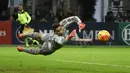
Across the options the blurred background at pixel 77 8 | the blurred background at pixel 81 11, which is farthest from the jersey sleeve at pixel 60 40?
the blurred background at pixel 77 8

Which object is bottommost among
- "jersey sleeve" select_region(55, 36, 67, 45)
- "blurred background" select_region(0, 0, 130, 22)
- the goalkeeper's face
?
"jersey sleeve" select_region(55, 36, 67, 45)

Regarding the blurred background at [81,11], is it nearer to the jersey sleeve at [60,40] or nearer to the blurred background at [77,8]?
the blurred background at [77,8]

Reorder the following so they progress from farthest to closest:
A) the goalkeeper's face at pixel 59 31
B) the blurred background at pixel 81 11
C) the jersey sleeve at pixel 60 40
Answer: the blurred background at pixel 81 11
the goalkeeper's face at pixel 59 31
the jersey sleeve at pixel 60 40

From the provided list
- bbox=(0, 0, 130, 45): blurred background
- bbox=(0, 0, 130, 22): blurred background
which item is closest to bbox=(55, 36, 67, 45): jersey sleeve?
bbox=(0, 0, 130, 45): blurred background

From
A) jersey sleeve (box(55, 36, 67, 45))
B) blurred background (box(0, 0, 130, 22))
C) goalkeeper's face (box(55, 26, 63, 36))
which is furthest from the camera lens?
blurred background (box(0, 0, 130, 22))

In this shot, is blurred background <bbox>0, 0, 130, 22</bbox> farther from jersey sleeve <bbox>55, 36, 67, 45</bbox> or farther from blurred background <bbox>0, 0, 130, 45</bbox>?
jersey sleeve <bbox>55, 36, 67, 45</bbox>

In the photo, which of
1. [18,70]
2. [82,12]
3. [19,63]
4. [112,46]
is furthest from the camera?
[82,12]

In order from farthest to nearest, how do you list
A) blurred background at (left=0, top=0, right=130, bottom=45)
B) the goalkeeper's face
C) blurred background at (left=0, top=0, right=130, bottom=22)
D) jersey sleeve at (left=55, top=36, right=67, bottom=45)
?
blurred background at (left=0, top=0, right=130, bottom=22), blurred background at (left=0, top=0, right=130, bottom=45), the goalkeeper's face, jersey sleeve at (left=55, top=36, right=67, bottom=45)

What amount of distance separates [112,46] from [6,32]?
23.0 feet

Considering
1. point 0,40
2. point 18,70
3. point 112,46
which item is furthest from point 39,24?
point 18,70

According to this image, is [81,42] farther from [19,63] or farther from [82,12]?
[19,63]

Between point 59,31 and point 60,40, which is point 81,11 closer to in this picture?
point 59,31

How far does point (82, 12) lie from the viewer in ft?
124

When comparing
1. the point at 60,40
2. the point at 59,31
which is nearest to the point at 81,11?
the point at 59,31
